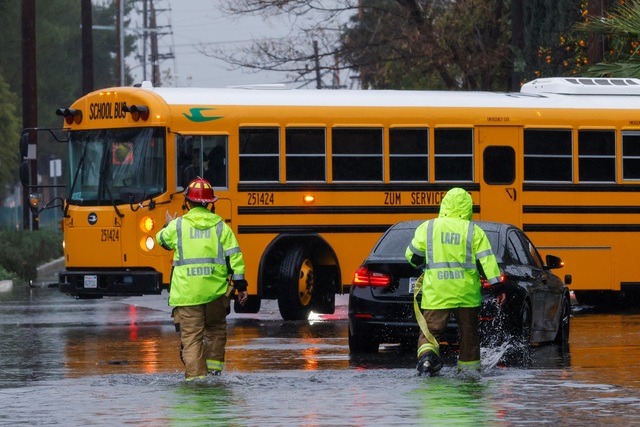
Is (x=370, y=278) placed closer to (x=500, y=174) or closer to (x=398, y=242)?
(x=398, y=242)

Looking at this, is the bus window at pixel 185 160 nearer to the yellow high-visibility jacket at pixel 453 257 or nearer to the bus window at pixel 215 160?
the bus window at pixel 215 160

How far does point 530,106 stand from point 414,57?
53.0 feet

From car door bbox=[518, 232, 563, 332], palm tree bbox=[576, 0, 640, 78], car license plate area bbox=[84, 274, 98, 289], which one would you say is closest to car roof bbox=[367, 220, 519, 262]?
car door bbox=[518, 232, 563, 332]

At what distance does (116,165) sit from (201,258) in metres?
7.81

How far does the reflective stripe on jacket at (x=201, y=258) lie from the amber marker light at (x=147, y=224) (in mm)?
6977

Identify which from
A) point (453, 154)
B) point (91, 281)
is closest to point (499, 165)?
point (453, 154)

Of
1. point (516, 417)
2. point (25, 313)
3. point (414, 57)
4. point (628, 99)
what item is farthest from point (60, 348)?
point (414, 57)

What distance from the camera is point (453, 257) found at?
43.2ft

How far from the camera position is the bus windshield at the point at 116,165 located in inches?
797

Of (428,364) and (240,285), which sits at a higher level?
(240,285)

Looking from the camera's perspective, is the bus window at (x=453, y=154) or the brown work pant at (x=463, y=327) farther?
the bus window at (x=453, y=154)

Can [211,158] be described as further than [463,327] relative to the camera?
Yes

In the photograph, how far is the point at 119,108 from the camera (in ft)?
67.7

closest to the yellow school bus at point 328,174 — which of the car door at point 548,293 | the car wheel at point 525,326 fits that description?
the car door at point 548,293
